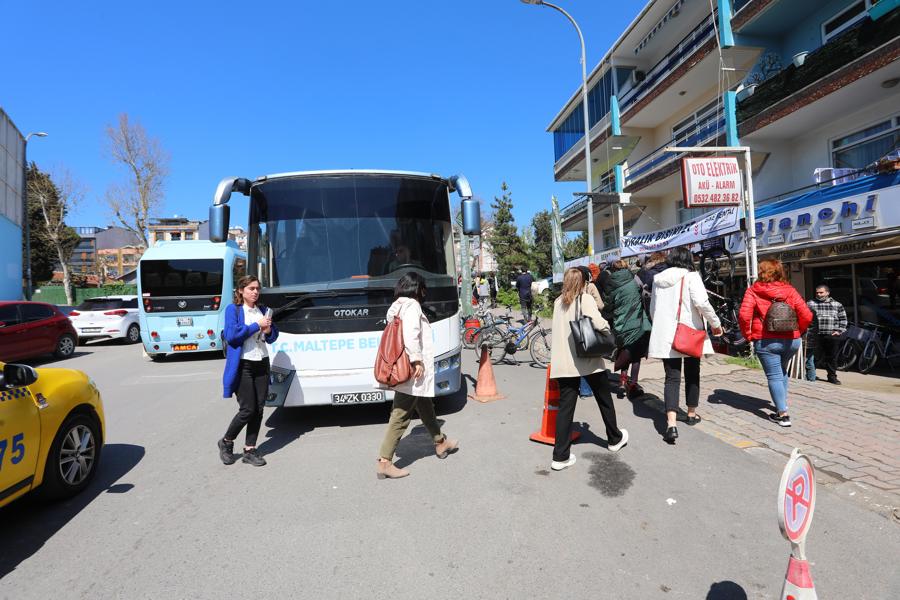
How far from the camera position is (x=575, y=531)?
330 cm

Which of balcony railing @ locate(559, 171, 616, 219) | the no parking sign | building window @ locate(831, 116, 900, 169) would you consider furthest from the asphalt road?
balcony railing @ locate(559, 171, 616, 219)

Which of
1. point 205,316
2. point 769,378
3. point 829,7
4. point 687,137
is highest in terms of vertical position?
point 829,7

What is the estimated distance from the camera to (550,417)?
514cm

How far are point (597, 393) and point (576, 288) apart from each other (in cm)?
103

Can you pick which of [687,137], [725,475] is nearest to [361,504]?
[725,475]

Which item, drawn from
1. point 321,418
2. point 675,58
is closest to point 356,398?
point 321,418

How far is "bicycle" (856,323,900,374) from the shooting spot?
28.5 feet

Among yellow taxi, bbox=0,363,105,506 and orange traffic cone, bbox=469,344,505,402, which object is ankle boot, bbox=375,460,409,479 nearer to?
yellow taxi, bbox=0,363,105,506

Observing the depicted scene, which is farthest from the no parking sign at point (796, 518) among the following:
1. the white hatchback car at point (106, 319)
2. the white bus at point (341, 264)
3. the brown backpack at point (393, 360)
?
the white hatchback car at point (106, 319)

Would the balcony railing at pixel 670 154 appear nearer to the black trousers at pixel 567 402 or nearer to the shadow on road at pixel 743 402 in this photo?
the shadow on road at pixel 743 402

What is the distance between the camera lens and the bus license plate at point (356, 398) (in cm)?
556

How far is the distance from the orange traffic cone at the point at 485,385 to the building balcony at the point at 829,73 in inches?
409

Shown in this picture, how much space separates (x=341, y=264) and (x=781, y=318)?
491 centimetres

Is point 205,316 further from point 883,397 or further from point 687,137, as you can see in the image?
point 687,137
